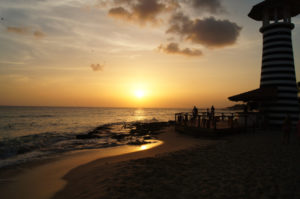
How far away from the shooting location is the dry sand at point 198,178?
5312mm

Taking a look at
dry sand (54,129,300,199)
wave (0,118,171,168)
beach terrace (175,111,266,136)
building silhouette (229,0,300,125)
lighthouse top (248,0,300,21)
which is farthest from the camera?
lighthouse top (248,0,300,21)

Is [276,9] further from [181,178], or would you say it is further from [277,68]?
[181,178]

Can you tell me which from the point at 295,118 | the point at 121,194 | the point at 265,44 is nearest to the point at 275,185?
the point at 121,194

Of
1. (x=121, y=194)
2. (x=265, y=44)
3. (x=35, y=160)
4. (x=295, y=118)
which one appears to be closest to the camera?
(x=121, y=194)

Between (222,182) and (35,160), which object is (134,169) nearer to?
(222,182)

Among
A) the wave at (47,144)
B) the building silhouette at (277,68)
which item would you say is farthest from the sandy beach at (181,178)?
the building silhouette at (277,68)

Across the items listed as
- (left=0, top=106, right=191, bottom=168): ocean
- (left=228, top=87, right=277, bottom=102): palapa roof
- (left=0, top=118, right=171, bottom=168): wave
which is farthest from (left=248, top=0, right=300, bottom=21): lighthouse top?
(left=0, top=106, right=191, bottom=168): ocean

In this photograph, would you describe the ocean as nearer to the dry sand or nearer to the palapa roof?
the dry sand

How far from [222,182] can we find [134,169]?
3.22m

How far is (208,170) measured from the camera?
23.1 ft

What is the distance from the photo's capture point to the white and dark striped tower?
17.5m

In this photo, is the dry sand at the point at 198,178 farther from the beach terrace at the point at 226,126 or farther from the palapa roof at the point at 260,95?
the palapa roof at the point at 260,95

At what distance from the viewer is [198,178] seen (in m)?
6.33

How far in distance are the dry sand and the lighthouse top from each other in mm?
14689
